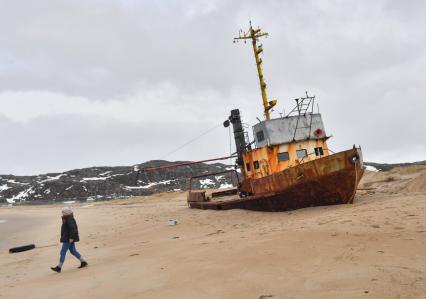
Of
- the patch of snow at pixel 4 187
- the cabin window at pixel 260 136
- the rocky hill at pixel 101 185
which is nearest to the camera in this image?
the cabin window at pixel 260 136

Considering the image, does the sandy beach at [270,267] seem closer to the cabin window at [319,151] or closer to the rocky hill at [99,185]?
the cabin window at [319,151]

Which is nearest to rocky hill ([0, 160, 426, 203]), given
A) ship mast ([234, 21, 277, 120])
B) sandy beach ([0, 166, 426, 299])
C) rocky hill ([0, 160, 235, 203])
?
rocky hill ([0, 160, 235, 203])

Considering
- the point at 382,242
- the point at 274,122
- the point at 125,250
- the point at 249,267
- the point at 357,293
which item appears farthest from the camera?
the point at 274,122

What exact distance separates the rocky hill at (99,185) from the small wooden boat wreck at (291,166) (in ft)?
169

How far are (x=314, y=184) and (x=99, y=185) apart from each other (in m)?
73.2

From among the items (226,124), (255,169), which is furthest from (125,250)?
(226,124)

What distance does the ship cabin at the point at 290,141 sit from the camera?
16.9 m

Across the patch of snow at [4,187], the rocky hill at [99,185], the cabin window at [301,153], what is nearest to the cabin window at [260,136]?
the cabin window at [301,153]

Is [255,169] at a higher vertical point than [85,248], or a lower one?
higher

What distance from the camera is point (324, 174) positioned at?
14.3 meters

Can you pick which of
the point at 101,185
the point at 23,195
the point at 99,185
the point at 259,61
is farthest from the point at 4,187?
the point at 259,61

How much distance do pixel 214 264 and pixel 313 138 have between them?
1149cm

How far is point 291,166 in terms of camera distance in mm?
15914

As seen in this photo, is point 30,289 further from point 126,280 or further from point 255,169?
point 255,169
